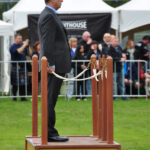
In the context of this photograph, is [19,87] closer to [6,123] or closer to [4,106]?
[4,106]

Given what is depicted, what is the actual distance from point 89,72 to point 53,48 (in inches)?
415

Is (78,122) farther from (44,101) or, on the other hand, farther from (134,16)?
(134,16)

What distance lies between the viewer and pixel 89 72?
18406 mm

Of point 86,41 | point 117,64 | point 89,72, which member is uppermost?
point 86,41

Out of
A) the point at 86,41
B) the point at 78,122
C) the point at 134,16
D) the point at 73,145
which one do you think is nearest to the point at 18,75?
the point at 86,41

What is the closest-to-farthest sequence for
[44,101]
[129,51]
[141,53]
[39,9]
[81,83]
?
[44,101] < [81,83] < [129,51] < [141,53] < [39,9]

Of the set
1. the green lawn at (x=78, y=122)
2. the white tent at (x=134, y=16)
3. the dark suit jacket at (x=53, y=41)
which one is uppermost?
the white tent at (x=134, y=16)

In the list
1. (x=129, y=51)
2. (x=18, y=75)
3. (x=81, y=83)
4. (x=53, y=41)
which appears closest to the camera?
(x=53, y=41)

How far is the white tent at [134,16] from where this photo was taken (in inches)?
802

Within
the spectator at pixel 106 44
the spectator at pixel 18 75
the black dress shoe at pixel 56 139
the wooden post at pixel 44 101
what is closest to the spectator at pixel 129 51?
the spectator at pixel 106 44

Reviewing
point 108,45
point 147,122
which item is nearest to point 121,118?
point 147,122

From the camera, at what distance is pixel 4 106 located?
1680 centimetres

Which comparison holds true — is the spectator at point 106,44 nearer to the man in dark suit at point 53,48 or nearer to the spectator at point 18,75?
the spectator at point 18,75

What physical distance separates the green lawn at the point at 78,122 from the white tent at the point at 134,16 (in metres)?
3.29
